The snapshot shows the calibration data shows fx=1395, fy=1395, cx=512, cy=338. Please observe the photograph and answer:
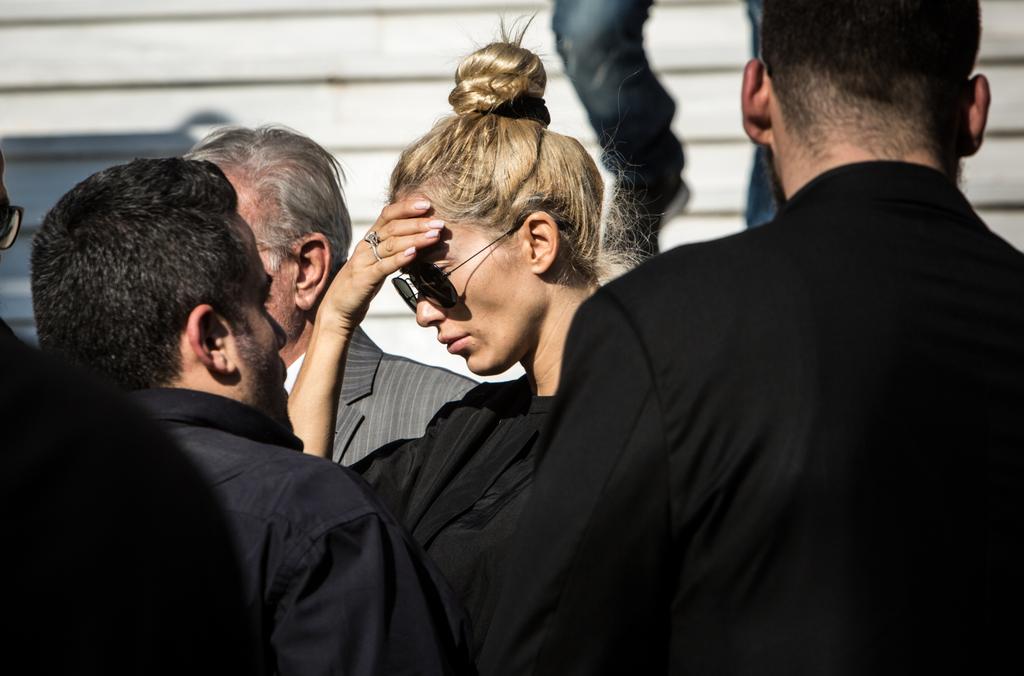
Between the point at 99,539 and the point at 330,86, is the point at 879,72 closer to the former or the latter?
the point at 99,539

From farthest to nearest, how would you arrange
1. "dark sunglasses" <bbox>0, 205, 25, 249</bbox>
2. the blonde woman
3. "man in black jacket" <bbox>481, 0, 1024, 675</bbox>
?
1. "dark sunglasses" <bbox>0, 205, 25, 249</bbox>
2. the blonde woman
3. "man in black jacket" <bbox>481, 0, 1024, 675</bbox>

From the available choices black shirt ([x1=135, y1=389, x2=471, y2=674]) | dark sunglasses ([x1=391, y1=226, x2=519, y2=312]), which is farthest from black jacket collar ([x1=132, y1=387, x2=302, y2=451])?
dark sunglasses ([x1=391, y1=226, x2=519, y2=312])

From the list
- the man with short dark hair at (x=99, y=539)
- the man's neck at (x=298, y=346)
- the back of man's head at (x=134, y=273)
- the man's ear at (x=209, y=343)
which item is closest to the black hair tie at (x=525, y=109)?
the man's neck at (x=298, y=346)

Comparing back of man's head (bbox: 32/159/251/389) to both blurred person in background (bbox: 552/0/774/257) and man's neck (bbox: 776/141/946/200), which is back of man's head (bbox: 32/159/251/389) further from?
blurred person in background (bbox: 552/0/774/257)

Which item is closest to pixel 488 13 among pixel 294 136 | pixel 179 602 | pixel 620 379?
pixel 294 136

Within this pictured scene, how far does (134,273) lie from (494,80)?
1.12 metres

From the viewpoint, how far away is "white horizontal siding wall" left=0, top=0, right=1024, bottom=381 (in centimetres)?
Answer: 603

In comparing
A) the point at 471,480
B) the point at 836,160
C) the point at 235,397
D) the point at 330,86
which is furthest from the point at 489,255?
the point at 330,86

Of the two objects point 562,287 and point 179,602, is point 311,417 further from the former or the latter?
point 179,602

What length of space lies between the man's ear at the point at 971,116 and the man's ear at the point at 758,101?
0.25 meters

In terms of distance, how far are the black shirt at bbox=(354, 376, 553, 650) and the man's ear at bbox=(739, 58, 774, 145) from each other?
96cm

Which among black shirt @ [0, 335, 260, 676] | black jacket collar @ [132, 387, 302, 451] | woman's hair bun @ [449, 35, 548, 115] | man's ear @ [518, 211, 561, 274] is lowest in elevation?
black jacket collar @ [132, 387, 302, 451]

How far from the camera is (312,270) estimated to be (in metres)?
3.41

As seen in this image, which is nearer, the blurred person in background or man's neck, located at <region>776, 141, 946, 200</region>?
man's neck, located at <region>776, 141, 946, 200</region>
